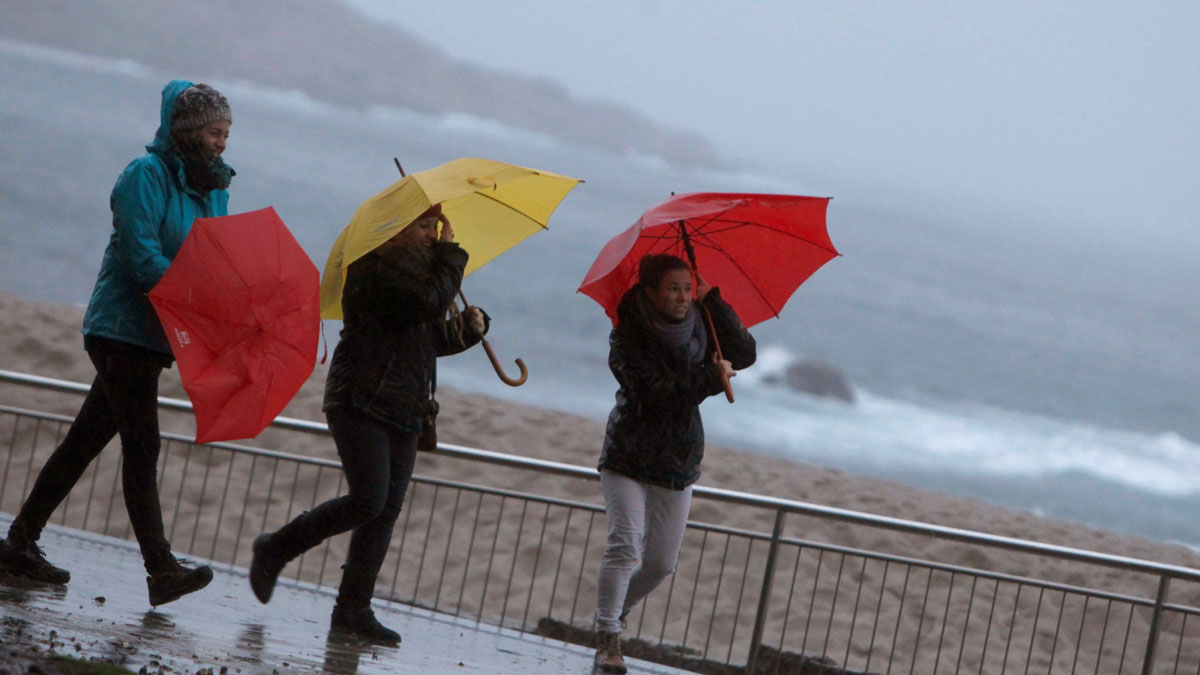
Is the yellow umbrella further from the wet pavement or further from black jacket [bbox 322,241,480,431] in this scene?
the wet pavement

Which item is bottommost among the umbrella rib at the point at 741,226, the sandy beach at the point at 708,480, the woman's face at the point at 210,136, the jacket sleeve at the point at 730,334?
the sandy beach at the point at 708,480

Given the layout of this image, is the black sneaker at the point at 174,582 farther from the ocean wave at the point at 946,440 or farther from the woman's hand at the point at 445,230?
the ocean wave at the point at 946,440

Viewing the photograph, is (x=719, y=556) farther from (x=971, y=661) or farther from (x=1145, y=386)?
(x=1145, y=386)

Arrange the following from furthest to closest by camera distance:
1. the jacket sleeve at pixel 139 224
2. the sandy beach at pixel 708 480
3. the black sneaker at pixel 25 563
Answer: the sandy beach at pixel 708 480 → the black sneaker at pixel 25 563 → the jacket sleeve at pixel 139 224

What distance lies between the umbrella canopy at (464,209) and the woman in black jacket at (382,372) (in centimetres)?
13

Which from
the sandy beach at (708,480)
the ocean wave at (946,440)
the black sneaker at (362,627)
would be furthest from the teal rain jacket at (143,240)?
the ocean wave at (946,440)

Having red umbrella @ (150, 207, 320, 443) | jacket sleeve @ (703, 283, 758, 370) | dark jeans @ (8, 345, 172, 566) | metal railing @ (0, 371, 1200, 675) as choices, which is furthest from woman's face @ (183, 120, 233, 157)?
metal railing @ (0, 371, 1200, 675)

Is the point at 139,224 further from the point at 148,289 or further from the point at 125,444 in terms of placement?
the point at 125,444

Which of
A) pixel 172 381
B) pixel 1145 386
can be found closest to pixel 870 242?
pixel 1145 386

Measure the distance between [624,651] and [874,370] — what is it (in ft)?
166

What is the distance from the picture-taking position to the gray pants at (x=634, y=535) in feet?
18.0

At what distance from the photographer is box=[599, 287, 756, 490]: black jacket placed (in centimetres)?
545

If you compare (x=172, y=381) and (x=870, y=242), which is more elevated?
(x=870, y=242)

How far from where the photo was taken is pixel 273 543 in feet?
17.6
